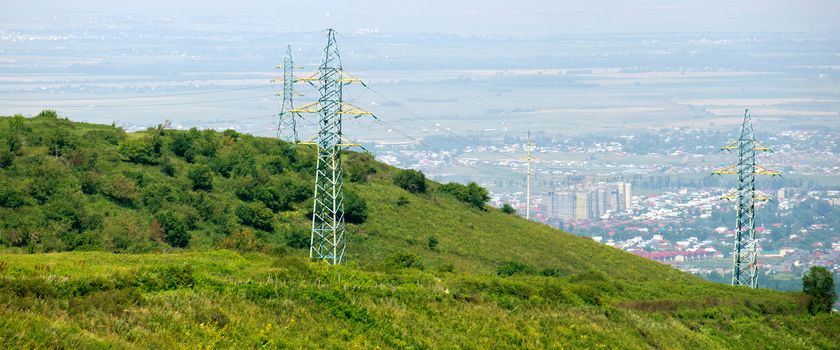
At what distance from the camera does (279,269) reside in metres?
28.6

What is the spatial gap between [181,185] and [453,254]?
44.0ft

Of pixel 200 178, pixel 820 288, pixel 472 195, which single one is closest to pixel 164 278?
pixel 200 178

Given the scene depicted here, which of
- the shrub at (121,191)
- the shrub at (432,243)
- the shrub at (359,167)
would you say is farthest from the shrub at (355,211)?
the shrub at (121,191)

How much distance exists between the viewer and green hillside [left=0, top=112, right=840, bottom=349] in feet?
68.9

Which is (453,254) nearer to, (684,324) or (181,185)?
(181,185)

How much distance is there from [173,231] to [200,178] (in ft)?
28.6

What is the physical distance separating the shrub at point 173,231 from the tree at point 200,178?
299 inches

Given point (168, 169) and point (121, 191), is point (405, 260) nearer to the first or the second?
point (121, 191)

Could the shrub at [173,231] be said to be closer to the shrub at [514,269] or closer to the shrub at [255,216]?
the shrub at [255,216]

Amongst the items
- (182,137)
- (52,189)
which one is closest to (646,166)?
(182,137)

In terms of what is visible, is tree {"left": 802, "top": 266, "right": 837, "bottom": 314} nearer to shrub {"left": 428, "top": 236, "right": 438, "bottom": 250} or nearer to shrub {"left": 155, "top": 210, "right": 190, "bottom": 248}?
shrub {"left": 428, "top": 236, "right": 438, "bottom": 250}

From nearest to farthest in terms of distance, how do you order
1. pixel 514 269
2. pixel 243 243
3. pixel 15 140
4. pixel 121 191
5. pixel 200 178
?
pixel 243 243 → pixel 514 269 → pixel 121 191 → pixel 15 140 → pixel 200 178

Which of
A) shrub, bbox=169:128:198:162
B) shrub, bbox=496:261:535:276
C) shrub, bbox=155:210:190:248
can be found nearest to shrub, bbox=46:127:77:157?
shrub, bbox=169:128:198:162

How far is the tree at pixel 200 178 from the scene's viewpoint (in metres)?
50.5
